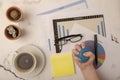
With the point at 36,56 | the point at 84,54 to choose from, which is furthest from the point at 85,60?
the point at 36,56

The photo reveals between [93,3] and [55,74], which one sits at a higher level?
[93,3]

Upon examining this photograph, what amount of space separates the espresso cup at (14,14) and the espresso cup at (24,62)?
0.11 meters

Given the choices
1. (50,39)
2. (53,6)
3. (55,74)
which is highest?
(53,6)

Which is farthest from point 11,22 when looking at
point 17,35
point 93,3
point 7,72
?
point 93,3

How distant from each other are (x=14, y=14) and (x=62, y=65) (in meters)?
0.22

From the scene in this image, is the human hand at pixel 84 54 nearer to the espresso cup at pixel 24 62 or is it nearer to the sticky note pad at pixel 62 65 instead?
the sticky note pad at pixel 62 65

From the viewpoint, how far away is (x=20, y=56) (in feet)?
2.59

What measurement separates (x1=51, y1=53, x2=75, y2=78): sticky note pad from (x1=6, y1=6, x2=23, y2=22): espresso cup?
17 cm

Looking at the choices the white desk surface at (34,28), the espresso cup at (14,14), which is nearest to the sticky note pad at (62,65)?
the white desk surface at (34,28)

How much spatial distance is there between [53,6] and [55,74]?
22 cm

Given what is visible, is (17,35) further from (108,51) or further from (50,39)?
(108,51)

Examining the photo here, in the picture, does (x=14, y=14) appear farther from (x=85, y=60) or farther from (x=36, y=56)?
(x=85, y=60)

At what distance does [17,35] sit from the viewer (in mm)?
797

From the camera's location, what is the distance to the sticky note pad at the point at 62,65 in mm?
806
